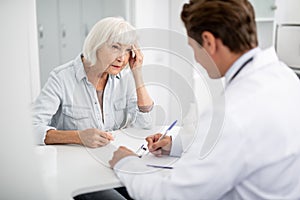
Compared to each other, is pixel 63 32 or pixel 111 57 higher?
pixel 111 57

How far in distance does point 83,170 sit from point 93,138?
0.71ft

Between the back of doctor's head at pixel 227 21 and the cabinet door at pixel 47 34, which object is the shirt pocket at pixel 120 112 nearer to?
the back of doctor's head at pixel 227 21

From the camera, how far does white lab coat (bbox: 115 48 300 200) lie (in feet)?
2.95

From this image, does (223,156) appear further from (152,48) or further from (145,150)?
(152,48)

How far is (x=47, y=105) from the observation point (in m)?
1.60

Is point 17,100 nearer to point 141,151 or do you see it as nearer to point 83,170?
point 83,170

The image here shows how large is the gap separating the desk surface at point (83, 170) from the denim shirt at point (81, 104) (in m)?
0.19

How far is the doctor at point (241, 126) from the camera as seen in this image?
902 millimetres

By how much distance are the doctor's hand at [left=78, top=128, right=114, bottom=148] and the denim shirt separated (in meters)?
0.20

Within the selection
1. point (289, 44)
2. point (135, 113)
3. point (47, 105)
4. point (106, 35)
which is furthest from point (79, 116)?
point (289, 44)

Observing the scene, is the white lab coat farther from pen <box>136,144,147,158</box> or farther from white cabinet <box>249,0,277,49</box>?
white cabinet <box>249,0,277,49</box>

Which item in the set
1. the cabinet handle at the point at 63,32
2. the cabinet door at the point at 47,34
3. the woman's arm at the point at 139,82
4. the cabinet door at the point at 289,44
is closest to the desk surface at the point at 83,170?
the woman's arm at the point at 139,82

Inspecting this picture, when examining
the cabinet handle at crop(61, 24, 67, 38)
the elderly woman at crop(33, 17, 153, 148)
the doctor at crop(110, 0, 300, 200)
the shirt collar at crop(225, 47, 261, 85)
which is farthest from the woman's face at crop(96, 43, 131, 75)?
the cabinet handle at crop(61, 24, 67, 38)

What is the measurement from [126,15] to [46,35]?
769mm
